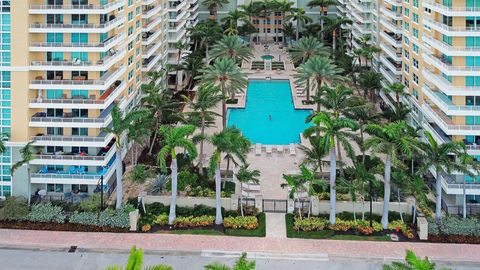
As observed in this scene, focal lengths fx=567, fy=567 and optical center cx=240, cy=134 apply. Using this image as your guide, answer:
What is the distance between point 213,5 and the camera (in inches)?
4722

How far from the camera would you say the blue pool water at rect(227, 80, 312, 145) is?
72.8 meters

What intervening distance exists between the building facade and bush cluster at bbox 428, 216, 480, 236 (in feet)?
10.8

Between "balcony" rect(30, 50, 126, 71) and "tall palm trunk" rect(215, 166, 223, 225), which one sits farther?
"balcony" rect(30, 50, 126, 71)

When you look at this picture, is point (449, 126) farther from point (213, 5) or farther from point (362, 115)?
point (213, 5)

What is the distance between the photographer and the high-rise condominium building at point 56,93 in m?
50.3

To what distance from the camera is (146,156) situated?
6328cm

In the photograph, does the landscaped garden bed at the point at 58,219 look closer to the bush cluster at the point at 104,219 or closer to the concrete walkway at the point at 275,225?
the bush cluster at the point at 104,219

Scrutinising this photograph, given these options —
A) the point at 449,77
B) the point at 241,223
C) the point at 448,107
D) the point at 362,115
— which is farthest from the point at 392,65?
the point at 241,223

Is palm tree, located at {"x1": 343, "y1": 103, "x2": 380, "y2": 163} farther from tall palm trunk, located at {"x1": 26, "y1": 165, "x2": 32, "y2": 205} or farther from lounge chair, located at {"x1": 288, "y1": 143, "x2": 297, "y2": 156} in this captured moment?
tall palm trunk, located at {"x1": 26, "y1": 165, "x2": 32, "y2": 205}

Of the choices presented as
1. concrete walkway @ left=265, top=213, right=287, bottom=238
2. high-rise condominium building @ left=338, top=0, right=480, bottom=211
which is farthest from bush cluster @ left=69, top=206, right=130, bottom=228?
high-rise condominium building @ left=338, top=0, right=480, bottom=211

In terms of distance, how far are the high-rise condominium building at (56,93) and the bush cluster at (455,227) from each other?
28.8 meters

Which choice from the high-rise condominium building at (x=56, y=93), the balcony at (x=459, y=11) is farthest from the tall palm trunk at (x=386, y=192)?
the high-rise condominium building at (x=56, y=93)

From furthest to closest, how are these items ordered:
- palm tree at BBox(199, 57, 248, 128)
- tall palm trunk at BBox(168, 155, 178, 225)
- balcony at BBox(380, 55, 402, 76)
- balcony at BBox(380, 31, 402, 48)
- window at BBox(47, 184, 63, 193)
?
balcony at BBox(380, 31, 402, 48), balcony at BBox(380, 55, 402, 76), palm tree at BBox(199, 57, 248, 128), window at BBox(47, 184, 63, 193), tall palm trunk at BBox(168, 155, 178, 225)

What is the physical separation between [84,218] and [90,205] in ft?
5.16
